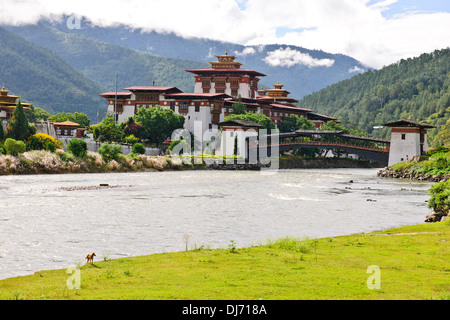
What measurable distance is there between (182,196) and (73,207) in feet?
40.4

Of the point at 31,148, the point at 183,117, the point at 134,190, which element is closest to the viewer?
the point at 134,190

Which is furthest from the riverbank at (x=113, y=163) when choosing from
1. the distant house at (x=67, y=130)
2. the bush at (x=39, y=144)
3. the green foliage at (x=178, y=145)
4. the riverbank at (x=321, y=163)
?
the distant house at (x=67, y=130)

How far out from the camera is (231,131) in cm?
11675

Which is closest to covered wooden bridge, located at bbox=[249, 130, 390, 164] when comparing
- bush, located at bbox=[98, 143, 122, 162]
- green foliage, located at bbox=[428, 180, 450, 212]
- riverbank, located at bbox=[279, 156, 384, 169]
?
riverbank, located at bbox=[279, 156, 384, 169]

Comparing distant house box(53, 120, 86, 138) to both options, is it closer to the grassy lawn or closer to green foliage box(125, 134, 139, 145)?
green foliage box(125, 134, 139, 145)

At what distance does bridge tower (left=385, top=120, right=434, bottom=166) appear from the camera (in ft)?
331

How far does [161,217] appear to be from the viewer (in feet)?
110

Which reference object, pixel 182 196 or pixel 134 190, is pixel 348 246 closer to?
pixel 182 196

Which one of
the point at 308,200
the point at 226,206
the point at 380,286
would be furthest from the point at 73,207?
the point at 380,286

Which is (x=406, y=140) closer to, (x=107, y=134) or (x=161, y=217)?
(x=107, y=134)

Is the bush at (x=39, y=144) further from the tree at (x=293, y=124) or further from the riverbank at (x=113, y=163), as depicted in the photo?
the tree at (x=293, y=124)

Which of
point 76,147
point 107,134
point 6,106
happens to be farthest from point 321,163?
point 6,106

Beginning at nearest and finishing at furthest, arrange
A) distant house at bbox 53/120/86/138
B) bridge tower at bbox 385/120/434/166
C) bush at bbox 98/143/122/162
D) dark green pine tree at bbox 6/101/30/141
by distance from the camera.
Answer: dark green pine tree at bbox 6/101/30/141 → bush at bbox 98/143/122/162 → bridge tower at bbox 385/120/434/166 → distant house at bbox 53/120/86/138

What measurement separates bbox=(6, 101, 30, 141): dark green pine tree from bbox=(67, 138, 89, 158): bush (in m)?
6.75
